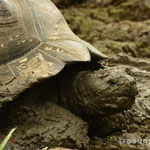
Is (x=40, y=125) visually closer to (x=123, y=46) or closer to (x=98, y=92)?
(x=98, y=92)

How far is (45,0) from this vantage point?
3400mm

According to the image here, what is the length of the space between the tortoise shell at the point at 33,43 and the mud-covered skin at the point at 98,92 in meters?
0.22

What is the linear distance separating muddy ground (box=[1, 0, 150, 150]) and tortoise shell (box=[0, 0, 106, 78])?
0.29m

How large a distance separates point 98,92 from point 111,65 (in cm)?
184

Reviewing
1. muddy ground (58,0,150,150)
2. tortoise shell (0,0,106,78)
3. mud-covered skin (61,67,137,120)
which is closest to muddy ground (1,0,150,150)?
muddy ground (58,0,150,150)

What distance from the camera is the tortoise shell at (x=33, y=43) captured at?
2.57 meters

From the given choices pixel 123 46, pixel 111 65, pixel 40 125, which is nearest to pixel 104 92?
pixel 40 125

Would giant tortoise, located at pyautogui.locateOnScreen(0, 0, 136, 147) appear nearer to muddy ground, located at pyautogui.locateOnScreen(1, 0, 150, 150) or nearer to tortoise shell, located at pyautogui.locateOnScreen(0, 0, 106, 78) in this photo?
tortoise shell, located at pyautogui.locateOnScreen(0, 0, 106, 78)

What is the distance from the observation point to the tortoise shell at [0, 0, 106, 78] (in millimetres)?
2572

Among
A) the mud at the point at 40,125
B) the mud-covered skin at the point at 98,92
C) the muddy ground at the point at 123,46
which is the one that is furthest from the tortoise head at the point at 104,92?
the muddy ground at the point at 123,46

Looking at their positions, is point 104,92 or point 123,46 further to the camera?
point 123,46

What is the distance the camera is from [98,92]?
2643 millimetres

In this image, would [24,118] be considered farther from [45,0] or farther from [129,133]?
[45,0]

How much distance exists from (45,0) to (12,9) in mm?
605
